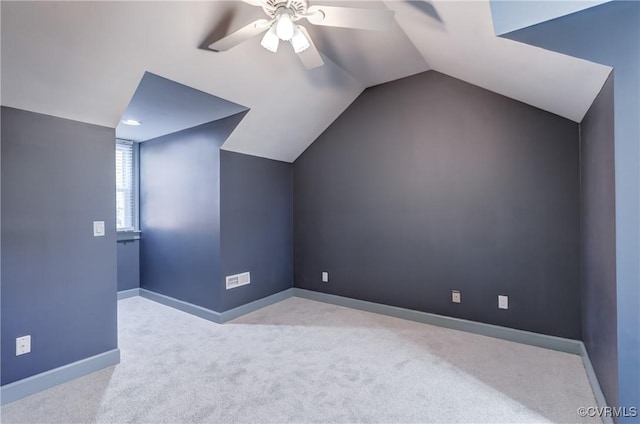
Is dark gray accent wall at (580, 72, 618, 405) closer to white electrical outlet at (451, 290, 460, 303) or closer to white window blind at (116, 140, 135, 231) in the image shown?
white electrical outlet at (451, 290, 460, 303)

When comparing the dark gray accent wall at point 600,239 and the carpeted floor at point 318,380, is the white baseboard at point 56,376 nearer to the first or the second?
the carpeted floor at point 318,380

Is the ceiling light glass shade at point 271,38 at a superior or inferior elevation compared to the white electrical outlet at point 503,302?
superior

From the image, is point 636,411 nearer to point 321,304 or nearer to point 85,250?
point 321,304

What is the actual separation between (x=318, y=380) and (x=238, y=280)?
1708 mm

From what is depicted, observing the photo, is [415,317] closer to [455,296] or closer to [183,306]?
[455,296]

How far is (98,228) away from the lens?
237 cm

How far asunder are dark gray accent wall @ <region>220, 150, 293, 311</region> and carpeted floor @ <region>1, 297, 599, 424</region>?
72 centimetres

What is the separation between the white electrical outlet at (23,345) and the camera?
200cm

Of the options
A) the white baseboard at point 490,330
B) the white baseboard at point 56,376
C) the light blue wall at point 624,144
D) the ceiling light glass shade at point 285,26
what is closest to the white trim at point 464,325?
the white baseboard at point 490,330

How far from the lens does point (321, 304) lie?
3889 mm

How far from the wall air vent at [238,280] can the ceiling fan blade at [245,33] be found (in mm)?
2400

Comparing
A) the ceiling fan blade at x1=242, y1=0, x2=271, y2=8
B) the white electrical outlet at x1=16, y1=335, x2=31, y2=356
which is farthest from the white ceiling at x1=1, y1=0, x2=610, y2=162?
the white electrical outlet at x1=16, y1=335, x2=31, y2=356

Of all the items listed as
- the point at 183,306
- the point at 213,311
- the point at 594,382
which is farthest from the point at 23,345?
the point at 594,382

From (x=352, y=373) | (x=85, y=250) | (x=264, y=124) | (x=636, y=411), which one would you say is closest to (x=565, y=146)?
(x=636, y=411)
